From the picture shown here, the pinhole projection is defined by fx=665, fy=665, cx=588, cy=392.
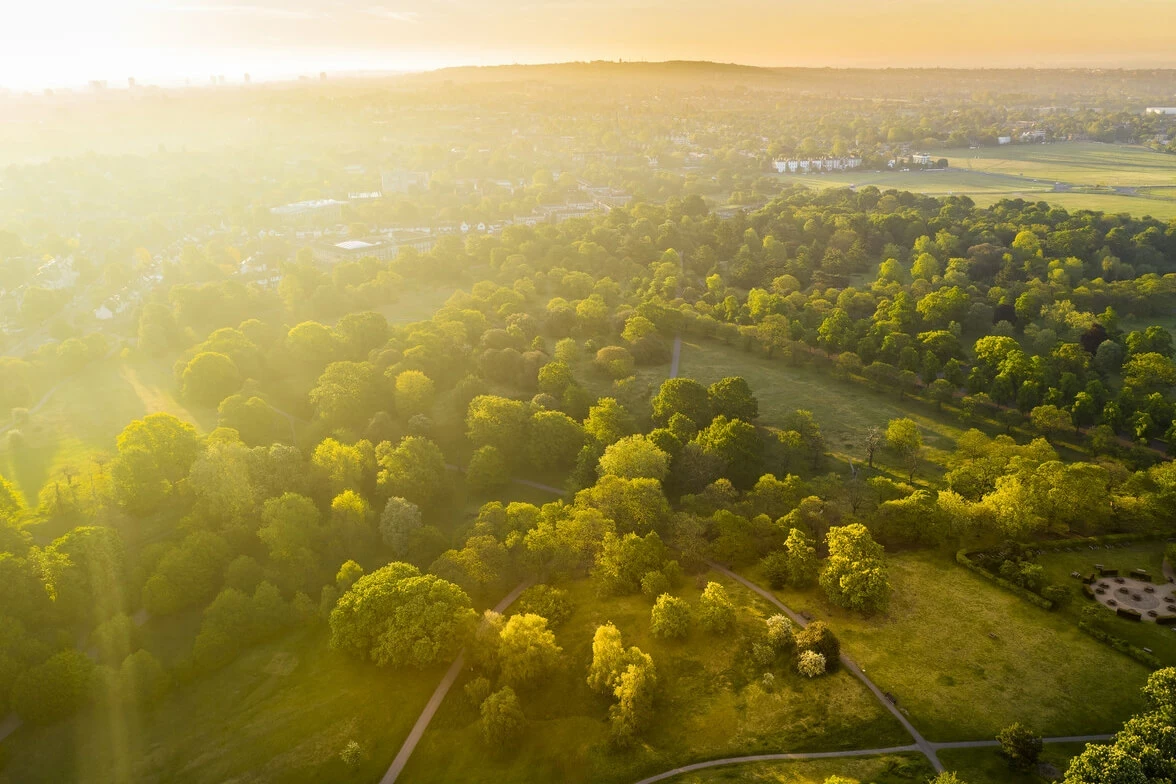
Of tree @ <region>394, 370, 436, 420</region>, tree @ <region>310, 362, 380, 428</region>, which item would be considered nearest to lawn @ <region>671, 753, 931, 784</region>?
tree @ <region>394, 370, 436, 420</region>

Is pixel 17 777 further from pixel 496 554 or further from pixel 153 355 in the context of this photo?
pixel 153 355

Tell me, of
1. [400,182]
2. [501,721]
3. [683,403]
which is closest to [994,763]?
[501,721]

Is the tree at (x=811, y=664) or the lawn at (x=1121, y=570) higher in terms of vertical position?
the lawn at (x=1121, y=570)

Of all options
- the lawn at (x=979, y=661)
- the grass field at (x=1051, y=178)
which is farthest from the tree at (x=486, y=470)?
the grass field at (x=1051, y=178)

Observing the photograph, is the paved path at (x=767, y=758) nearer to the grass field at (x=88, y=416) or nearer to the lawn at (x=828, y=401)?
the lawn at (x=828, y=401)

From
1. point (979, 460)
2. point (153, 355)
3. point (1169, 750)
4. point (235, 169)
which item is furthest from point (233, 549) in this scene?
point (235, 169)

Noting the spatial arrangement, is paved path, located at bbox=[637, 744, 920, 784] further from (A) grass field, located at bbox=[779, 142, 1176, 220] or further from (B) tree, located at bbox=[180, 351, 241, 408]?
(A) grass field, located at bbox=[779, 142, 1176, 220]
